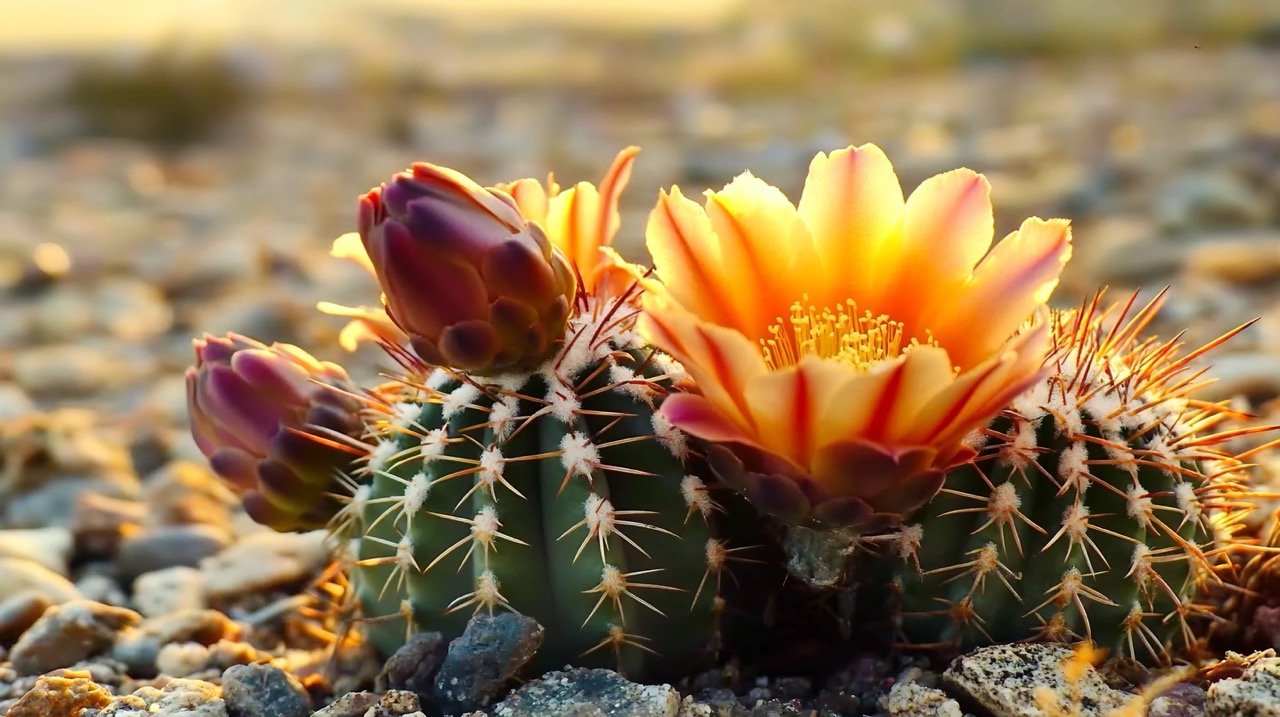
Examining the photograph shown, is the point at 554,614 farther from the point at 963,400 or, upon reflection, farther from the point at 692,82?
the point at 692,82

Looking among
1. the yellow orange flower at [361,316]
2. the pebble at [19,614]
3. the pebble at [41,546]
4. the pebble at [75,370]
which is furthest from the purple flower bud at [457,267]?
the pebble at [75,370]

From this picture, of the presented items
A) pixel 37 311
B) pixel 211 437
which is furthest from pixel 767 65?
pixel 211 437

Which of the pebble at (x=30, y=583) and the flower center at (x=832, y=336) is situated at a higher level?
the flower center at (x=832, y=336)

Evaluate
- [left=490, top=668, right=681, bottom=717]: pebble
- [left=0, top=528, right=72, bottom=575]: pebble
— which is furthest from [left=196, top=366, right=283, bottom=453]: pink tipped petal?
[left=0, top=528, right=72, bottom=575]: pebble

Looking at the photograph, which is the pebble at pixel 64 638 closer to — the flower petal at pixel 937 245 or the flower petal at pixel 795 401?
the flower petal at pixel 795 401

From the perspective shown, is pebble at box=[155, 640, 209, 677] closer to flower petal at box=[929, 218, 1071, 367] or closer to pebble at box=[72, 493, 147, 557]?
pebble at box=[72, 493, 147, 557]

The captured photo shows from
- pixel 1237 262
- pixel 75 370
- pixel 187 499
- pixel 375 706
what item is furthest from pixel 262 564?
pixel 1237 262
